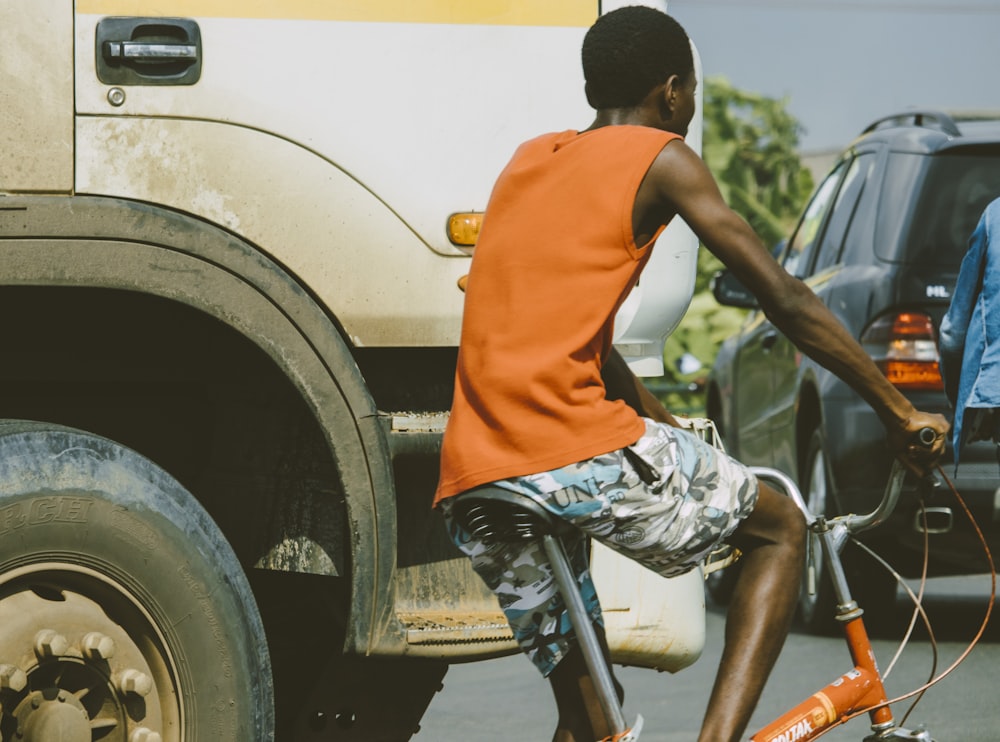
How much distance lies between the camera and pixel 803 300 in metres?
3.29

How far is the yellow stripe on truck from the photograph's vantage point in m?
3.83

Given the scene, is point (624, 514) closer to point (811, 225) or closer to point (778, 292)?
point (778, 292)

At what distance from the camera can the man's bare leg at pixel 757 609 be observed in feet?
10.7

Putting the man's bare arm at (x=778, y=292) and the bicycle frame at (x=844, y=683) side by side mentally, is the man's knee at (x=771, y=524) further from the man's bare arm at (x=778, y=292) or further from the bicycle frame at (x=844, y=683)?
the man's bare arm at (x=778, y=292)

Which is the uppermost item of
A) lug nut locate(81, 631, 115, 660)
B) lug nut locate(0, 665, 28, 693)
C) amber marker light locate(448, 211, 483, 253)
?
amber marker light locate(448, 211, 483, 253)

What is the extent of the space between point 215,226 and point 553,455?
3.56ft

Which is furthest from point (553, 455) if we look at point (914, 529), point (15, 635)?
point (914, 529)

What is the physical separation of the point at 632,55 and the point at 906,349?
3.94 meters

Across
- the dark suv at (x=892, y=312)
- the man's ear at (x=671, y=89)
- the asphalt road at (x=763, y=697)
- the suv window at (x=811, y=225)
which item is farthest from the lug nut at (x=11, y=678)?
the suv window at (x=811, y=225)

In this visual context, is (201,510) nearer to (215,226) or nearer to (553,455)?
(215,226)

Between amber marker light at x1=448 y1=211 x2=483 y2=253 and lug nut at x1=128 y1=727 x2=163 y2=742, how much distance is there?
123 centimetres

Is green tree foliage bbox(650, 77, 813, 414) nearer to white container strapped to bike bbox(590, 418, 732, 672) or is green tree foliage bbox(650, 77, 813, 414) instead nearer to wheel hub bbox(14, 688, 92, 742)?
white container strapped to bike bbox(590, 418, 732, 672)

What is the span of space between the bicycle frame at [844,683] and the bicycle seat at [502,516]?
1.80 feet

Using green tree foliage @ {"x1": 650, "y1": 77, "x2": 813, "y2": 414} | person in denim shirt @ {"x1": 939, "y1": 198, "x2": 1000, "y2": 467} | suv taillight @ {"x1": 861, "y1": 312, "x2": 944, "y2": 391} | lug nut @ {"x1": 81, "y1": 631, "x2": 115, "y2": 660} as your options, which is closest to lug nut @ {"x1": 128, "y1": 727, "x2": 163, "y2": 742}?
lug nut @ {"x1": 81, "y1": 631, "x2": 115, "y2": 660}
